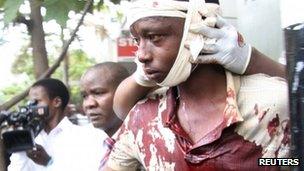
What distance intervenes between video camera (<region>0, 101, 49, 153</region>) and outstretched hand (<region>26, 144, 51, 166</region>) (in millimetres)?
157

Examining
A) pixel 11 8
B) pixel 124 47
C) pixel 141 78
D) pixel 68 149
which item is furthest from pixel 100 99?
pixel 124 47

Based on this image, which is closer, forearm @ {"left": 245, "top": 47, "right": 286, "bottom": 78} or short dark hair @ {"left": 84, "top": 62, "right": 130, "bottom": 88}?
forearm @ {"left": 245, "top": 47, "right": 286, "bottom": 78}

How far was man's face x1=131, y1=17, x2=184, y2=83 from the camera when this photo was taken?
5.31ft

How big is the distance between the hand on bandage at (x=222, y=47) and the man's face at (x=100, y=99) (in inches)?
56.3

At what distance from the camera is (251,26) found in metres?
3.34

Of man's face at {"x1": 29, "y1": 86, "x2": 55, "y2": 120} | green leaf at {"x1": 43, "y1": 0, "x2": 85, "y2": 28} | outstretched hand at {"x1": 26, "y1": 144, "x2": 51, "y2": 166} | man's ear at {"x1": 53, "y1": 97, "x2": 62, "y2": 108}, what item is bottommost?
outstretched hand at {"x1": 26, "y1": 144, "x2": 51, "y2": 166}

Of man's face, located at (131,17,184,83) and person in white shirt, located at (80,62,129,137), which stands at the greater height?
man's face, located at (131,17,184,83)

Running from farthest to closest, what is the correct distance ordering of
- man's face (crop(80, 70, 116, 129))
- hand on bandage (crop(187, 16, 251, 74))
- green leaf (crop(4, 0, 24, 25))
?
man's face (crop(80, 70, 116, 129)) < green leaf (crop(4, 0, 24, 25)) < hand on bandage (crop(187, 16, 251, 74))

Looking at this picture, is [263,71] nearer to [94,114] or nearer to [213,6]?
[213,6]

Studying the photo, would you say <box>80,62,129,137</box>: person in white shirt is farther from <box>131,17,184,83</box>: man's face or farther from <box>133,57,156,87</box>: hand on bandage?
<box>131,17,184,83</box>: man's face

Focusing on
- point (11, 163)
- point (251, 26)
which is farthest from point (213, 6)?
point (11, 163)

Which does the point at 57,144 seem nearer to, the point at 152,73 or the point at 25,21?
the point at 25,21

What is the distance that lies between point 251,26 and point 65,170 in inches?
58.3

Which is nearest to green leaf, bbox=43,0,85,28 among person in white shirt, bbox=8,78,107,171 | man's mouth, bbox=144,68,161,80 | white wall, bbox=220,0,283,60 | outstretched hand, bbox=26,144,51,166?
man's mouth, bbox=144,68,161,80
